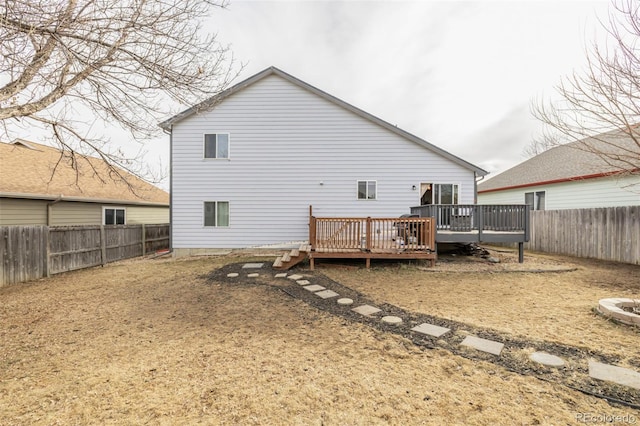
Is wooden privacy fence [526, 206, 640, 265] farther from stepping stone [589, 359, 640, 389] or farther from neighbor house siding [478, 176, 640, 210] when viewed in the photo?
stepping stone [589, 359, 640, 389]

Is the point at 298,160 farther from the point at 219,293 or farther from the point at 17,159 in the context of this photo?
the point at 17,159

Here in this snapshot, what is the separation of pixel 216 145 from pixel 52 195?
19.6ft

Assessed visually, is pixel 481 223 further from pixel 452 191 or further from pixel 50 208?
pixel 50 208

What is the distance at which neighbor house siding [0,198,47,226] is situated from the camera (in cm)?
904

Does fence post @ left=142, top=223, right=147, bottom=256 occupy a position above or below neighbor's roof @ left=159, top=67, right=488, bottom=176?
below

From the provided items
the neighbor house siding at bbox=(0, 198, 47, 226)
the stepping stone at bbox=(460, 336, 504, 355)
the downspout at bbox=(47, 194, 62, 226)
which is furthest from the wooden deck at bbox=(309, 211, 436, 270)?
the neighbor house siding at bbox=(0, 198, 47, 226)

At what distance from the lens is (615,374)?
8.68 ft

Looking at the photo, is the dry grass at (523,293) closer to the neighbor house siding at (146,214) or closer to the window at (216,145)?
the window at (216,145)

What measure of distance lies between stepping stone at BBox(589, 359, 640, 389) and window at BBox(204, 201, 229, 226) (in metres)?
10.4

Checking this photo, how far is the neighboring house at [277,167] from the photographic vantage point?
35.3 feet

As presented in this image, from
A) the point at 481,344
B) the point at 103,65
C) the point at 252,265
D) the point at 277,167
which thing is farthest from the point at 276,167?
the point at 481,344

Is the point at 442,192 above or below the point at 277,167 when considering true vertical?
below

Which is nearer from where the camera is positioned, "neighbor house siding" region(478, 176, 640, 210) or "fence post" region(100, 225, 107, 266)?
"fence post" region(100, 225, 107, 266)

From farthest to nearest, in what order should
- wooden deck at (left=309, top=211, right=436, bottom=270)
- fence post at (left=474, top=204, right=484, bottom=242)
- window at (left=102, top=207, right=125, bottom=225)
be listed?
window at (left=102, top=207, right=125, bottom=225)
fence post at (left=474, top=204, right=484, bottom=242)
wooden deck at (left=309, top=211, right=436, bottom=270)
